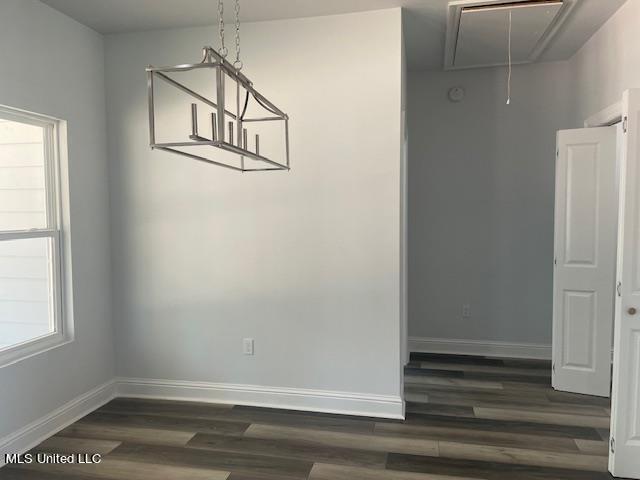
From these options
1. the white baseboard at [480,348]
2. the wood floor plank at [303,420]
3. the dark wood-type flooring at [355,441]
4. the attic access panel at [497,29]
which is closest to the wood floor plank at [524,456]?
the dark wood-type flooring at [355,441]

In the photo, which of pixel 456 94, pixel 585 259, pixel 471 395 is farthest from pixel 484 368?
pixel 456 94

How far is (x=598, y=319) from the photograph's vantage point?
11.8ft

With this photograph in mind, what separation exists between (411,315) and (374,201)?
73.8 inches

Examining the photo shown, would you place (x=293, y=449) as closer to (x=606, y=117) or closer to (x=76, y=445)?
(x=76, y=445)

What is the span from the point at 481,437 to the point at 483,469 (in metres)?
0.37

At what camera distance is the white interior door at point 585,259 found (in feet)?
11.6

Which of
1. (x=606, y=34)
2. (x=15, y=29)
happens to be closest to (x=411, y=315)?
(x=606, y=34)

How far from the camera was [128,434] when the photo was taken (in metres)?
3.07

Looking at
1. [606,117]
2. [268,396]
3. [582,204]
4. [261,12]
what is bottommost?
[268,396]

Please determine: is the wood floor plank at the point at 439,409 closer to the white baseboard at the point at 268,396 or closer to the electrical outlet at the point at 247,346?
the white baseboard at the point at 268,396

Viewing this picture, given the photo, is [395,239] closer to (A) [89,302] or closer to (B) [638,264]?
(B) [638,264]

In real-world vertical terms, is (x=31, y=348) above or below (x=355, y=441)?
above

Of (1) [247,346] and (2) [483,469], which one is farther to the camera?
(1) [247,346]

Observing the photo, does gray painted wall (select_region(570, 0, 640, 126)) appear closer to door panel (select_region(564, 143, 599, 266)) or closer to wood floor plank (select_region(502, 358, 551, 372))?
door panel (select_region(564, 143, 599, 266))
